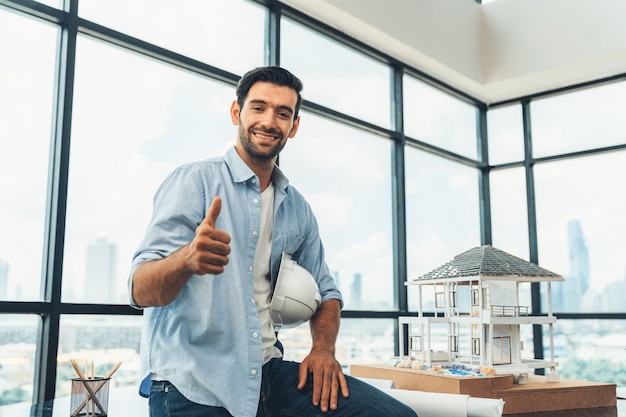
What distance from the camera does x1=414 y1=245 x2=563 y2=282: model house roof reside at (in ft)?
7.88

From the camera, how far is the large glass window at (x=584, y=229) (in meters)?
4.80

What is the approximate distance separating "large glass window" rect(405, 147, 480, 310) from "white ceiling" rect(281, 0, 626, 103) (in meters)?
0.67

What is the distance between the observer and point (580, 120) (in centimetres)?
504

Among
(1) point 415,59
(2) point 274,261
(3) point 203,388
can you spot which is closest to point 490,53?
(1) point 415,59

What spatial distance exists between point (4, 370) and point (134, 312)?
57 centimetres

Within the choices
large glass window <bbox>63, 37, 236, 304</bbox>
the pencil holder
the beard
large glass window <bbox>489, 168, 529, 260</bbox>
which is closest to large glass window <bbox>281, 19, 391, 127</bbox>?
large glass window <bbox>63, 37, 236, 304</bbox>

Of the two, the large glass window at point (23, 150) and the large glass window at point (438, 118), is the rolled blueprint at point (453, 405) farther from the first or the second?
the large glass window at point (438, 118)

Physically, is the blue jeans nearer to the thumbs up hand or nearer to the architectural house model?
the thumbs up hand

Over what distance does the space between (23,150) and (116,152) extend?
16.1 inches

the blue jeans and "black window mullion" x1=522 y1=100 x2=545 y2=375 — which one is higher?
"black window mullion" x1=522 y1=100 x2=545 y2=375

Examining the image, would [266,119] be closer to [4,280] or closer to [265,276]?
[265,276]

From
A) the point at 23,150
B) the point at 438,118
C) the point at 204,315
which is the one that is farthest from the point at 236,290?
the point at 438,118

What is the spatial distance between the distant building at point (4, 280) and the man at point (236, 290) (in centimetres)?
120

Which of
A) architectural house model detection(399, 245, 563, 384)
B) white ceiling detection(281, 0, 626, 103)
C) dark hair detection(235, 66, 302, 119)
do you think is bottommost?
architectural house model detection(399, 245, 563, 384)
